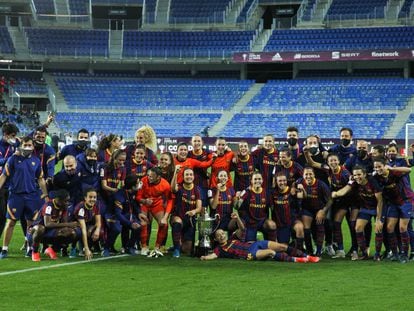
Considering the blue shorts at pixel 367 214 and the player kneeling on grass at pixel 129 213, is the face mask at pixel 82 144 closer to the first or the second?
the player kneeling on grass at pixel 129 213

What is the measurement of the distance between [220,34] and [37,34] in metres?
11.4

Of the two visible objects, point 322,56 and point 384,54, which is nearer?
point 384,54

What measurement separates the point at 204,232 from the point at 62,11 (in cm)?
4510

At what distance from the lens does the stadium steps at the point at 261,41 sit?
179 ft

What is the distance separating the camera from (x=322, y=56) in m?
51.7

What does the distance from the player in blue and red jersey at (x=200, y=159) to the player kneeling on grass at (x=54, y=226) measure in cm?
234

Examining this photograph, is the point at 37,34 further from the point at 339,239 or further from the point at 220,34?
the point at 339,239

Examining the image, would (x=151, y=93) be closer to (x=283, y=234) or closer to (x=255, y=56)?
(x=255, y=56)

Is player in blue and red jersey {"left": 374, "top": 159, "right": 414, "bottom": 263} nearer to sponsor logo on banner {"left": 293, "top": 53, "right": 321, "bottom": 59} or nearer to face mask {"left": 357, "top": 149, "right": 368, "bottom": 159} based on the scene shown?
face mask {"left": 357, "top": 149, "right": 368, "bottom": 159}

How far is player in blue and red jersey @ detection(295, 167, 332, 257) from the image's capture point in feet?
45.3

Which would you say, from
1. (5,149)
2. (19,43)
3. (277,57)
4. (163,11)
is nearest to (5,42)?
(19,43)

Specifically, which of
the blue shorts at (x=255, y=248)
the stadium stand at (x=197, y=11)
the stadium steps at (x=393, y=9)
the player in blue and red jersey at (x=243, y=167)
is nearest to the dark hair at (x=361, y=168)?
the blue shorts at (x=255, y=248)

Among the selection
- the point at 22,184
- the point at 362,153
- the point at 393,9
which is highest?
the point at 393,9

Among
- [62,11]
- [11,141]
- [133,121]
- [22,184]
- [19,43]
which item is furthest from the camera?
[62,11]
